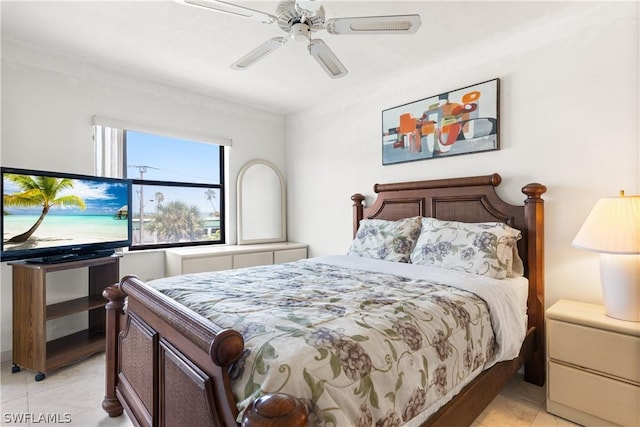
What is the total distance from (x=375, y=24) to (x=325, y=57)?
0.39 meters

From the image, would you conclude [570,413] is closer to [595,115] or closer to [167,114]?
[595,115]

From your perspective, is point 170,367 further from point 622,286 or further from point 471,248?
point 622,286

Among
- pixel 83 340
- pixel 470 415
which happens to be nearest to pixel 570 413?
pixel 470 415

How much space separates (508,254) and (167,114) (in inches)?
133

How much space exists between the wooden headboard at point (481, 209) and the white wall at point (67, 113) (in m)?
2.11

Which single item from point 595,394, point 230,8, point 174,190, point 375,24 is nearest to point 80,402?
point 174,190

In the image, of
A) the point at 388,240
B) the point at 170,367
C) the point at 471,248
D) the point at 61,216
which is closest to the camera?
the point at 170,367

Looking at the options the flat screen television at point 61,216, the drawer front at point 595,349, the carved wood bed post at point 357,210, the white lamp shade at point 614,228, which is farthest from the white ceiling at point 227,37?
the drawer front at point 595,349

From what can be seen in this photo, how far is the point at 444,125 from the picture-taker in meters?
2.82

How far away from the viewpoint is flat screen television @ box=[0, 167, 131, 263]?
232 cm

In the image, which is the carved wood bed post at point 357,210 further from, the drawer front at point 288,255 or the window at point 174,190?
the window at point 174,190

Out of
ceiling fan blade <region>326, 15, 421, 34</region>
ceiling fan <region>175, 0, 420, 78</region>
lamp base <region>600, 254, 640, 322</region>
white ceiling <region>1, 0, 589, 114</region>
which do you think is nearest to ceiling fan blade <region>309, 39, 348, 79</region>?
ceiling fan <region>175, 0, 420, 78</region>

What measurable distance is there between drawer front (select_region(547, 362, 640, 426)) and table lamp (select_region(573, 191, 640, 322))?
1.17 ft

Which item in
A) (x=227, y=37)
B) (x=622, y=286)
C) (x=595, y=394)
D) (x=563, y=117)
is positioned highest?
(x=227, y=37)
